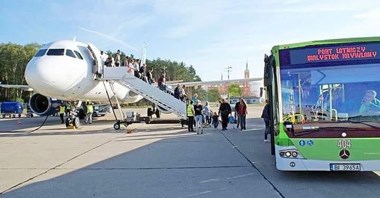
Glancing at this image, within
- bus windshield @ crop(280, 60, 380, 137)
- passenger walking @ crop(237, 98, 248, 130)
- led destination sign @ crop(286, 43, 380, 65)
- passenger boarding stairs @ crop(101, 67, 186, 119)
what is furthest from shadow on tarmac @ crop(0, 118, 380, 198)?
passenger boarding stairs @ crop(101, 67, 186, 119)

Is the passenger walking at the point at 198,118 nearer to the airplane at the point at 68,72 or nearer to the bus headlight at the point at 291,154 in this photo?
the airplane at the point at 68,72

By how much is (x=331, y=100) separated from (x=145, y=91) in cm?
1553

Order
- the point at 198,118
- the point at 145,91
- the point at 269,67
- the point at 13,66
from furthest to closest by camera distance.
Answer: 1. the point at 13,66
2. the point at 145,91
3. the point at 198,118
4. the point at 269,67

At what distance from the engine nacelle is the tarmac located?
511 inches

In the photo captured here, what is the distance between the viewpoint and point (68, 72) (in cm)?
1891

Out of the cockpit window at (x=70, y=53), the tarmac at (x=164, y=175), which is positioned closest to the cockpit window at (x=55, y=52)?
the cockpit window at (x=70, y=53)

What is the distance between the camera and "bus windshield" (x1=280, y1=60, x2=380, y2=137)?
719 cm

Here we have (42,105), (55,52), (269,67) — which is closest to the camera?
(269,67)

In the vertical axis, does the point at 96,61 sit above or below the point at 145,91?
above

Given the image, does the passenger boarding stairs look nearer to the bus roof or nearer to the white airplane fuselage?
the white airplane fuselage

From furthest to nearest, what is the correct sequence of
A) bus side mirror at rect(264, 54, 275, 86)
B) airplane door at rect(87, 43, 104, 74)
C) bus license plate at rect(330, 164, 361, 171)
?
airplane door at rect(87, 43, 104, 74)
bus side mirror at rect(264, 54, 275, 86)
bus license plate at rect(330, 164, 361, 171)

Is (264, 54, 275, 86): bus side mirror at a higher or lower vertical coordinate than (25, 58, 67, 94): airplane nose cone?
lower

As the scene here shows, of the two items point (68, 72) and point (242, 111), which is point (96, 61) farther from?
point (242, 111)

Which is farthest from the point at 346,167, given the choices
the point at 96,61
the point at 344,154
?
the point at 96,61
